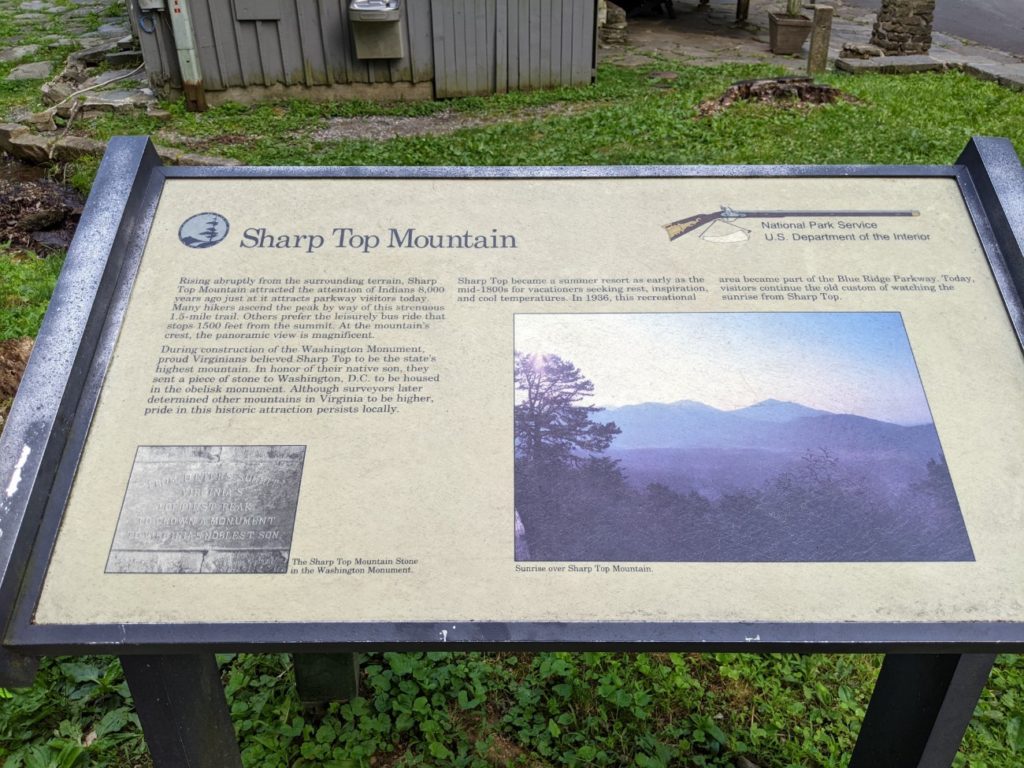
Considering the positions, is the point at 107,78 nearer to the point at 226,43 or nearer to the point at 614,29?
the point at 226,43

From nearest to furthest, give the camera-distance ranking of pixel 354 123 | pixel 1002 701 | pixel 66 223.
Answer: pixel 1002 701 → pixel 66 223 → pixel 354 123

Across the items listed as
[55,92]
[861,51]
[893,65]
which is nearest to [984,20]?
[861,51]

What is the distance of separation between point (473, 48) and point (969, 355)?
25.6 feet

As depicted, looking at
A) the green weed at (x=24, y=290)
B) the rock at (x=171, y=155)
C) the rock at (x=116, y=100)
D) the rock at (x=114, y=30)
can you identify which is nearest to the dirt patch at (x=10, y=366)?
the green weed at (x=24, y=290)

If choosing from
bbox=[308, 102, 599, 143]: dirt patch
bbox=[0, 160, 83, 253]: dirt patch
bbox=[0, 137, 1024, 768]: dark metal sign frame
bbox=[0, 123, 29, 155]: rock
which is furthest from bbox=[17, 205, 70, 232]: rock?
bbox=[0, 137, 1024, 768]: dark metal sign frame

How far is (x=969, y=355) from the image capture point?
1815mm

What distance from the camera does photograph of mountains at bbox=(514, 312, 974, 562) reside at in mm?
1626

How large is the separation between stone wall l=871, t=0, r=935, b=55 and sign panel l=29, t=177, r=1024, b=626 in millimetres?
9806

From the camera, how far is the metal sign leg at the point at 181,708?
1.72 m

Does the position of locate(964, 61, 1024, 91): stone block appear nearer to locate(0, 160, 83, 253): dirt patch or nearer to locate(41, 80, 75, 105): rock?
locate(0, 160, 83, 253): dirt patch

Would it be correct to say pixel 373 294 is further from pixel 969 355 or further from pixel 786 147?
pixel 786 147

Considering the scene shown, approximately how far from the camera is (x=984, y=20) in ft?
47.9

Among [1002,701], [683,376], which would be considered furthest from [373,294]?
[1002,701]

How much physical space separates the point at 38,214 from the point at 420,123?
3532mm
